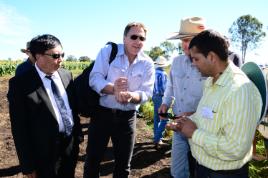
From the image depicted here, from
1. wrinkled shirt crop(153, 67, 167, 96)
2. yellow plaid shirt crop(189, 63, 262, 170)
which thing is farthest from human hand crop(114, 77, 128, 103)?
wrinkled shirt crop(153, 67, 167, 96)

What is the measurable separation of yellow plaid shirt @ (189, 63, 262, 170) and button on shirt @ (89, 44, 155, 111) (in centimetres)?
142

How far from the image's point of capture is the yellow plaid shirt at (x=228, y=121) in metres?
2.19

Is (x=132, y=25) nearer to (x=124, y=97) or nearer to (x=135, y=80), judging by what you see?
(x=135, y=80)

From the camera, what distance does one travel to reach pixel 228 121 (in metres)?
2.22

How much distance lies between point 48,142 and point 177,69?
5.54 ft

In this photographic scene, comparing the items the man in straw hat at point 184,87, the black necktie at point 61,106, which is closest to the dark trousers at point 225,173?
the man in straw hat at point 184,87

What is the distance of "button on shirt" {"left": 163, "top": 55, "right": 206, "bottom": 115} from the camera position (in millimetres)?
3680

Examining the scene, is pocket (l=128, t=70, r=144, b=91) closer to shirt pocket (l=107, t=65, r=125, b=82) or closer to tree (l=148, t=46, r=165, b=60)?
shirt pocket (l=107, t=65, r=125, b=82)

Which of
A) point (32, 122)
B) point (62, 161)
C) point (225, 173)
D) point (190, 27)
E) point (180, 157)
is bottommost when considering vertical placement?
point (180, 157)

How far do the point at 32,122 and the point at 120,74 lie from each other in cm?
120

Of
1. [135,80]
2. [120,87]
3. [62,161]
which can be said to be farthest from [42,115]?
[135,80]

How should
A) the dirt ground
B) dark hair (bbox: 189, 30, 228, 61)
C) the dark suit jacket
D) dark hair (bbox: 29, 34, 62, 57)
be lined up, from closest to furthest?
dark hair (bbox: 189, 30, 228, 61), the dark suit jacket, dark hair (bbox: 29, 34, 62, 57), the dirt ground

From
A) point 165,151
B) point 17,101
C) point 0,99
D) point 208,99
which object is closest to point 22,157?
point 17,101

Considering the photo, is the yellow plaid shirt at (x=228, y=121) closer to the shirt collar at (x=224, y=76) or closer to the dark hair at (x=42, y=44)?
the shirt collar at (x=224, y=76)
